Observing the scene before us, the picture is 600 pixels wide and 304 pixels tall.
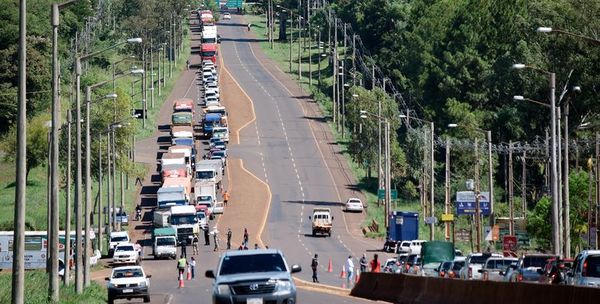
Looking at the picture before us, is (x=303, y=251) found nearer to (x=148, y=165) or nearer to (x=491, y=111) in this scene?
(x=148, y=165)

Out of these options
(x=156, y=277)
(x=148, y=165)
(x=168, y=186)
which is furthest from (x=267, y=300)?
(x=148, y=165)

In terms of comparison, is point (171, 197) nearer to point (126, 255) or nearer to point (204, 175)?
point (204, 175)

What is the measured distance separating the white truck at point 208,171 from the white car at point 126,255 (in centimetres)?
3469

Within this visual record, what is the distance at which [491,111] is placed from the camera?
155875mm

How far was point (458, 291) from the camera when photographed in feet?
150

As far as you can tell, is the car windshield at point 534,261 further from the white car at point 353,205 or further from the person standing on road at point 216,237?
the white car at point 353,205

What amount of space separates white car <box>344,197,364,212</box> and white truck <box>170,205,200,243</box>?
19.2m

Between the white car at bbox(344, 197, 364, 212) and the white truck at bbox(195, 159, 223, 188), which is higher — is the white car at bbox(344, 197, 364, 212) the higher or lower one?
the lower one

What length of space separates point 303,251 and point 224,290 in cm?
6351

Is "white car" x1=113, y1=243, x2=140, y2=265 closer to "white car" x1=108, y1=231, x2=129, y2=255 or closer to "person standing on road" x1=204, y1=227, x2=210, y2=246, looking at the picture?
"white car" x1=108, y1=231, x2=129, y2=255

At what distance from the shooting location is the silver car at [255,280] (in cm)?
3591

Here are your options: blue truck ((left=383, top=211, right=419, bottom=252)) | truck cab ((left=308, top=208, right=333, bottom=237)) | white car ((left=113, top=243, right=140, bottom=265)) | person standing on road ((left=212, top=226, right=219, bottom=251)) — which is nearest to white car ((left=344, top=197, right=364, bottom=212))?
truck cab ((left=308, top=208, right=333, bottom=237))

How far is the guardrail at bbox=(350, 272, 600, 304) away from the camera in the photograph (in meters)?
34.5

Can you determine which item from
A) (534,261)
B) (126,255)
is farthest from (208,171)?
(534,261)
